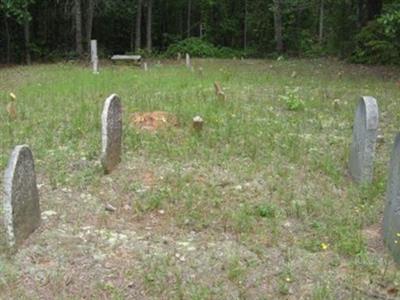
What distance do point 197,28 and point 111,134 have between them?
1259 inches

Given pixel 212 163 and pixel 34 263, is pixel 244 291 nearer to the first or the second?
pixel 34 263

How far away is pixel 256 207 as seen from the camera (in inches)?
247

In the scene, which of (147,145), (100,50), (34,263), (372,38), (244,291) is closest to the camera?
(244,291)

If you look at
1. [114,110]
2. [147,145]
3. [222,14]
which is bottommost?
[147,145]

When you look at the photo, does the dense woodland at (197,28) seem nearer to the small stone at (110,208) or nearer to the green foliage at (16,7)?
the green foliage at (16,7)

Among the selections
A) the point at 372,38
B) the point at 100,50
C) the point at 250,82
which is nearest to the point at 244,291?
the point at 250,82

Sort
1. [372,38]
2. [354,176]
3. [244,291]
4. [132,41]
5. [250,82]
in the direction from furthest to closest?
1. [132,41]
2. [372,38]
3. [250,82]
4. [354,176]
5. [244,291]

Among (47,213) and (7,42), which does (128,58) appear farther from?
(47,213)

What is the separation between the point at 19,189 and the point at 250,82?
33.1ft

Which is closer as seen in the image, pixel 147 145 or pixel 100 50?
pixel 147 145

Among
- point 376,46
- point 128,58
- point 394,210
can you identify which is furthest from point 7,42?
point 394,210

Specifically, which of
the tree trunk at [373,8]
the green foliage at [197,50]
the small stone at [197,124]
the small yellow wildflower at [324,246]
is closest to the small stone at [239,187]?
the small yellow wildflower at [324,246]

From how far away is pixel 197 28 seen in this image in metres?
38.1

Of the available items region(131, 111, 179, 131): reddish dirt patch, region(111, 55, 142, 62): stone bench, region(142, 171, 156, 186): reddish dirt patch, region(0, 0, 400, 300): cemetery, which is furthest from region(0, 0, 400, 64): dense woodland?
region(142, 171, 156, 186): reddish dirt patch
